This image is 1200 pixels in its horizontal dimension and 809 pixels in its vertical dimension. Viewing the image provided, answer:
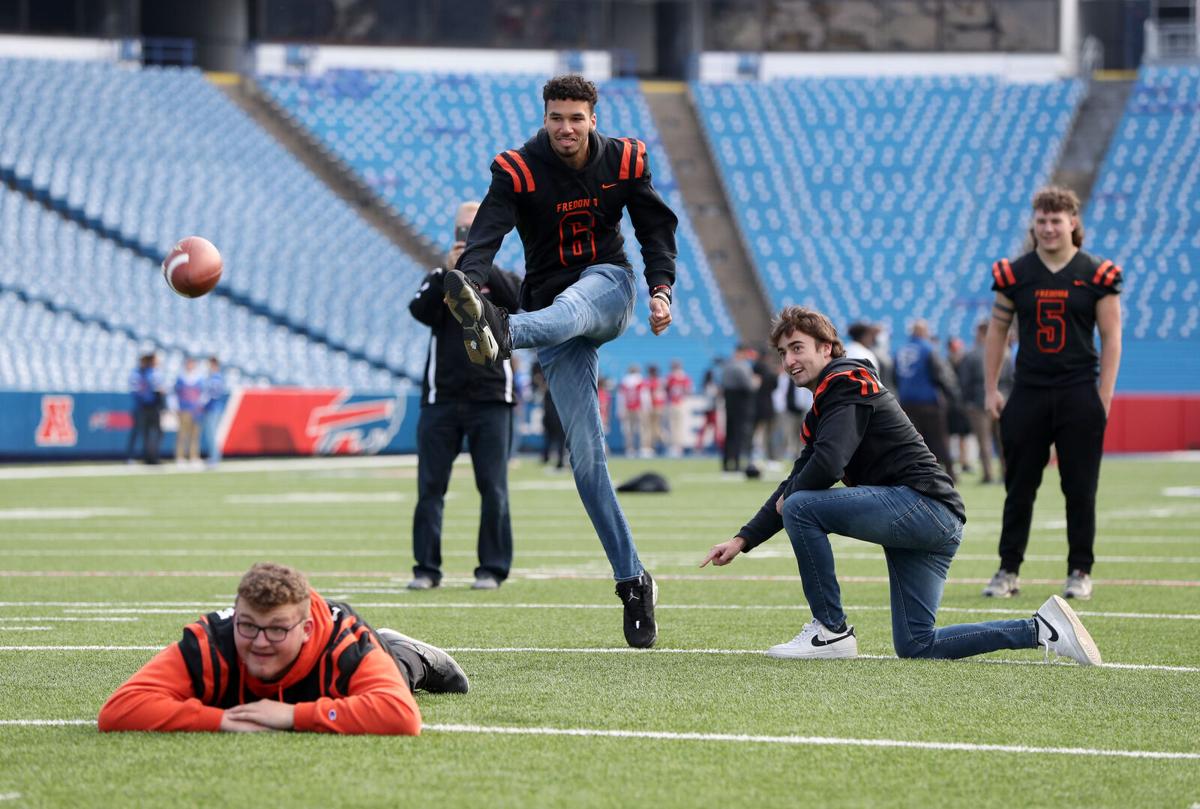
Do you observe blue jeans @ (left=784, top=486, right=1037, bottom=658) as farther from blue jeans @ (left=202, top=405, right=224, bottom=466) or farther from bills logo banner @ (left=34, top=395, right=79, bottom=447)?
bills logo banner @ (left=34, top=395, right=79, bottom=447)

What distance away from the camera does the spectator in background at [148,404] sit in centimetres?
2778

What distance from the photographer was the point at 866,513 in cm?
659

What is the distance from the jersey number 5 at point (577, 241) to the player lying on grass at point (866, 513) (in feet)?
2.67

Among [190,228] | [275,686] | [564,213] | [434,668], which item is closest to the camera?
[275,686]

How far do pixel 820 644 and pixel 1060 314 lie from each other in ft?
10.2

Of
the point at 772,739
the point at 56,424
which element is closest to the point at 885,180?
the point at 56,424

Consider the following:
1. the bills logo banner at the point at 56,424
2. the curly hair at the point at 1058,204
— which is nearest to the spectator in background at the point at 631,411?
the bills logo banner at the point at 56,424

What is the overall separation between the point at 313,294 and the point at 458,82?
10.5 metres

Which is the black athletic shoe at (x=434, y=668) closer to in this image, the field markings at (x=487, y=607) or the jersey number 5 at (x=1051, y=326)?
the field markings at (x=487, y=607)

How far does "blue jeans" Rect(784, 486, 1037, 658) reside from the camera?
21.7 ft

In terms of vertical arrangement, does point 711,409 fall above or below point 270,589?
below

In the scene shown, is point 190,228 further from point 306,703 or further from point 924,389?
point 306,703

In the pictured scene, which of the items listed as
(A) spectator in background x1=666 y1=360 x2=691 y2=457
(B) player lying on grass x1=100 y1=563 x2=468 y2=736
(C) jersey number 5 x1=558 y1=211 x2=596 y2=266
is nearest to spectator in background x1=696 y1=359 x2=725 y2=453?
(A) spectator in background x1=666 y1=360 x2=691 y2=457

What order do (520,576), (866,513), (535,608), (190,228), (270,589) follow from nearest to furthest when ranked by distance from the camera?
(270,589)
(866,513)
(535,608)
(520,576)
(190,228)
